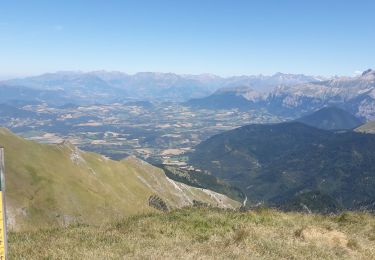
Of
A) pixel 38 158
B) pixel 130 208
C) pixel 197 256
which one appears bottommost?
pixel 130 208

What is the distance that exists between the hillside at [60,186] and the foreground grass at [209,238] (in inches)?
3497

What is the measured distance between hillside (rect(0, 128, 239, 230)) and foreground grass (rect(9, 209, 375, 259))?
88831 mm

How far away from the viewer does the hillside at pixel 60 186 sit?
12400cm

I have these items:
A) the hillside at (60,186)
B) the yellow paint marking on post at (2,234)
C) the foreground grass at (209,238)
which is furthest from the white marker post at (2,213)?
the hillside at (60,186)

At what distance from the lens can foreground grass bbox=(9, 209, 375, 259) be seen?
42.1 ft

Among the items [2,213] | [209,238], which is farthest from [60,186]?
[2,213]

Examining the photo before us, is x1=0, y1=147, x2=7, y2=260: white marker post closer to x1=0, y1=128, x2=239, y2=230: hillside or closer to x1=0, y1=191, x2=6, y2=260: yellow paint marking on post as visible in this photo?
x1=0, y1=191, x2=6, y2=260: yellow paint marking on post

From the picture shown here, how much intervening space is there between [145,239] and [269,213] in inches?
318

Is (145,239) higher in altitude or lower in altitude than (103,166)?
higher

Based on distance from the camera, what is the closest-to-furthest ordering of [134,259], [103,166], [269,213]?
1. [134,259]
2. [269,213]
3. [103,166]

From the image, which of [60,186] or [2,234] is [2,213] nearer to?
[2,234]

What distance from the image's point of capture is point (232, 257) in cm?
1291

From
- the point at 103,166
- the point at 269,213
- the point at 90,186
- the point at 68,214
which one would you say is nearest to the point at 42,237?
the point at 269,213

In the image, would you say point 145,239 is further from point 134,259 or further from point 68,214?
point 68,214
